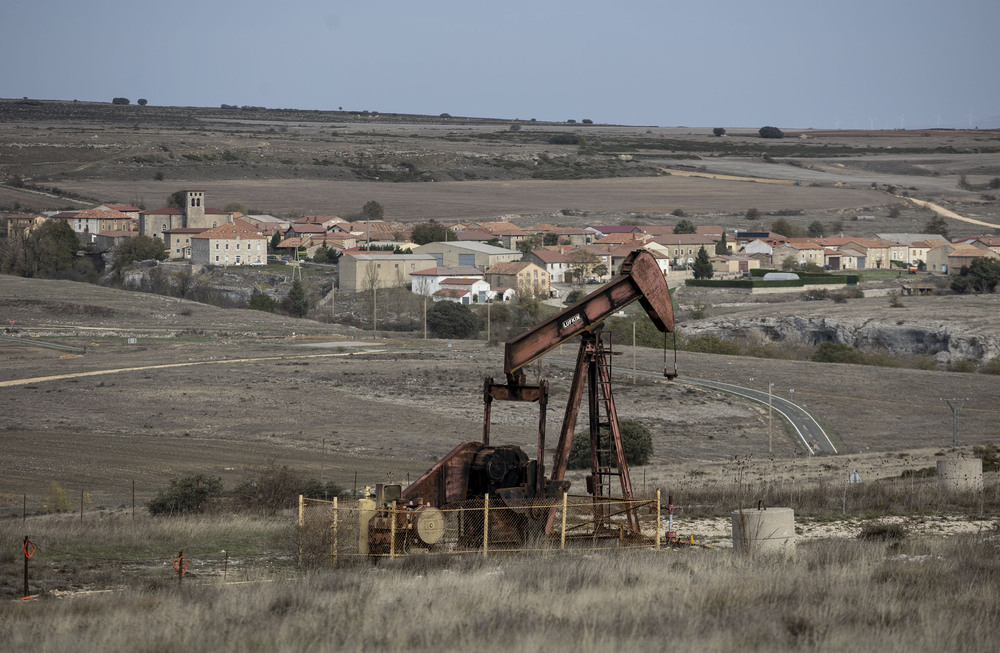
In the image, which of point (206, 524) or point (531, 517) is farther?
point (206, 524)

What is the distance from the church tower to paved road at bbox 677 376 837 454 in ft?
242

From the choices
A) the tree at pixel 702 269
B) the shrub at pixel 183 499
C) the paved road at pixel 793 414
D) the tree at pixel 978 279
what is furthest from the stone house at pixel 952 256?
the shrub at pixel 183 499

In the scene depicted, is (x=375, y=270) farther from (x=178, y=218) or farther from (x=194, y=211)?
(x=178, y=218)

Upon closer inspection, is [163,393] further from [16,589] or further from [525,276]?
[525,276]

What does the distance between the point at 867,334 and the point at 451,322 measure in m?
25.0

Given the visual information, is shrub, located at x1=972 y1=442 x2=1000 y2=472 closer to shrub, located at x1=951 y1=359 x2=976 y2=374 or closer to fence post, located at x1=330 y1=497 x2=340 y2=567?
fence post, located at x1=330 y1=497 x2=340 y2=567

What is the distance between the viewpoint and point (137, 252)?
10488 cm

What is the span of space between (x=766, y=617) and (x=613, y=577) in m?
2.32

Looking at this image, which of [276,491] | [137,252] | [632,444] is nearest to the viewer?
[276,491]

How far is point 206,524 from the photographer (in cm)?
1953

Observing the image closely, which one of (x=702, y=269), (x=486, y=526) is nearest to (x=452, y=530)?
(x=486, y=526)

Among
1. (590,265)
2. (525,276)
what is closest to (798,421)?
(525,276)

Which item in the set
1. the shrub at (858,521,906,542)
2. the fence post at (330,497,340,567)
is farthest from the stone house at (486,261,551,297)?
the fence post at (330,497,340,567)

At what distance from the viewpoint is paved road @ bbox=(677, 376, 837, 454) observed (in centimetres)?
4009
